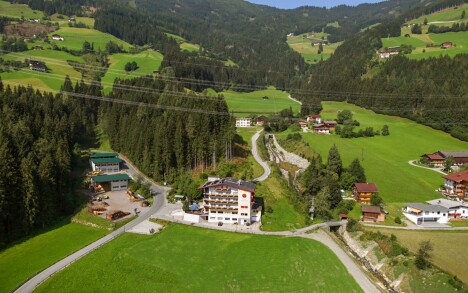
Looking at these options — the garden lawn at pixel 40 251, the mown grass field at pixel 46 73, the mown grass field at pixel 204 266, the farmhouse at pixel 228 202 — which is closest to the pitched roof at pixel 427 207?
the mown grass field at pixel 204 266

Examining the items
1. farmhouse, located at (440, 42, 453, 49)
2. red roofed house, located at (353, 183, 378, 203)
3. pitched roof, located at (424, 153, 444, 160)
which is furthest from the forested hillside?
farmhouse, located at (440, 42, 453, 49)

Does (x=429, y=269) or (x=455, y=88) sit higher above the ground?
(x=455, y=88)

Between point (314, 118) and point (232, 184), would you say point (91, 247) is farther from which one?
point (314, 118)

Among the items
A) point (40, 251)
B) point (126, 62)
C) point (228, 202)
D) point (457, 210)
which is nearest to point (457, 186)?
point (457, 210)

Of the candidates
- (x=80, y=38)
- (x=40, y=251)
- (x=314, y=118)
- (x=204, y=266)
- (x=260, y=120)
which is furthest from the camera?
(x=80, y=38)

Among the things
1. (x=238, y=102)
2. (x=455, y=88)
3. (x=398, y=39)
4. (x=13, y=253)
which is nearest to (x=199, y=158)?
(x=13, y=253)

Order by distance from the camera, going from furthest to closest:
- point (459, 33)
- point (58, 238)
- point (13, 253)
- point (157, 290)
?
point (459, 33)
point (58, 238)
point (13, 253)
point (157, 290)

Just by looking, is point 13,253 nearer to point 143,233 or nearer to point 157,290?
point 143,233
